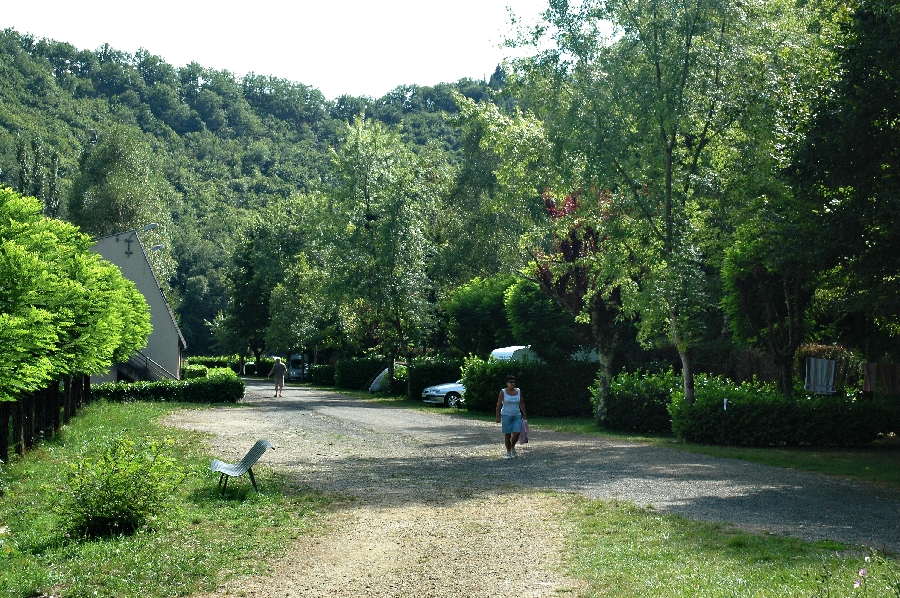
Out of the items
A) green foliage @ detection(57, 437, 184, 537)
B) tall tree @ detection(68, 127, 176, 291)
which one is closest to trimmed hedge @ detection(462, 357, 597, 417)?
green foliage @ detection(57, 437, 184, 537)

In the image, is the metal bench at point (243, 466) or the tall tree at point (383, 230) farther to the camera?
the tall tree at point (383, 230)

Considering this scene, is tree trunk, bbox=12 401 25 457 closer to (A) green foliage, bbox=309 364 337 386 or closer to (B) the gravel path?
(B) the gravel path

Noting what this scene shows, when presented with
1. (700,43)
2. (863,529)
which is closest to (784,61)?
(700,43)

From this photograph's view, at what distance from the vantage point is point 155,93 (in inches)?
5157

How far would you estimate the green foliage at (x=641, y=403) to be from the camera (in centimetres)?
2394

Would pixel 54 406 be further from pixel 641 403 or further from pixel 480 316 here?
pixel 480 316

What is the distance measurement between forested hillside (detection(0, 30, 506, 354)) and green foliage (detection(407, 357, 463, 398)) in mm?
34191

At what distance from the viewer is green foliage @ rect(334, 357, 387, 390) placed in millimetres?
51062

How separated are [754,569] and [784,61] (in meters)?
14.7

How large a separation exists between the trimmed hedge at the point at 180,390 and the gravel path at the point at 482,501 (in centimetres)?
1239

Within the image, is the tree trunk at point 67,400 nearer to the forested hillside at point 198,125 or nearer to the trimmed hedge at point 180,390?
the trimmed hedge at point 180,390

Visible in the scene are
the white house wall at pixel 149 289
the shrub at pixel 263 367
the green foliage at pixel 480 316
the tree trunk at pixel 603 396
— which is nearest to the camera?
the tree trunk at pixel 603 396

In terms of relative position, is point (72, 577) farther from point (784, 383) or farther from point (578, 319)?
point (578, 319)

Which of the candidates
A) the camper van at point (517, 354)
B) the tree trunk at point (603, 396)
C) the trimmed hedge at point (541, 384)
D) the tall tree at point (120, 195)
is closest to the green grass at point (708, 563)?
the tree trunk at point (603, 396)
